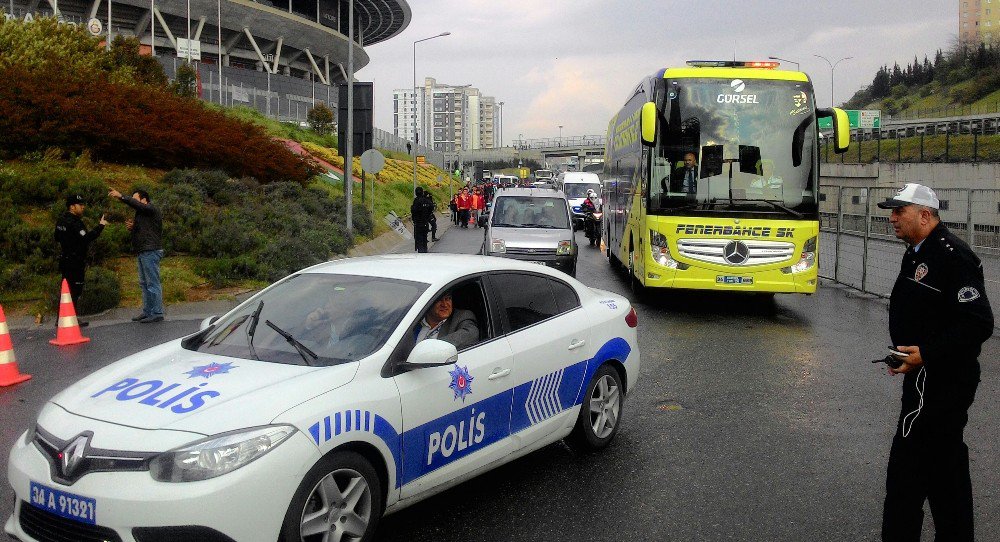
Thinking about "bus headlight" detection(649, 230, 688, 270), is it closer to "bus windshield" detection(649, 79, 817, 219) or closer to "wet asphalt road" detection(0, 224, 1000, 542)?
"bus windshield" detection(649, 79, 817, 219)

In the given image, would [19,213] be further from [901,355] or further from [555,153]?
[555,153]

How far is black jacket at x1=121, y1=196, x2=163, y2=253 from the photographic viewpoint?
11852mm

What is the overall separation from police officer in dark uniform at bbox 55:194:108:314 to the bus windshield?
26.2ft

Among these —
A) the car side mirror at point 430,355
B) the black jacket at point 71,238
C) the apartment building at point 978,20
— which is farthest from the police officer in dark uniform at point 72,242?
the apartment building at point 978,20

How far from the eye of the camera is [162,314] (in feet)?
40.3

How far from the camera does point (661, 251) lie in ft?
43.1

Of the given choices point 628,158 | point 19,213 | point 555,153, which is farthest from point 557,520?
point 555,153

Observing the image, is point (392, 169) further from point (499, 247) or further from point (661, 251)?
point (661, 251)

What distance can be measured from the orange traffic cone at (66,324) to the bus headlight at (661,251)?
7.90m

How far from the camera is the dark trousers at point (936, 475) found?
4043 mm

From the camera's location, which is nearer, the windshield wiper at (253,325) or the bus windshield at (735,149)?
the windshield wiper at (253,325)

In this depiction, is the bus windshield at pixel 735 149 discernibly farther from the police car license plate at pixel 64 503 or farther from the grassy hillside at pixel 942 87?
the grassy hillside at pixel 942 87

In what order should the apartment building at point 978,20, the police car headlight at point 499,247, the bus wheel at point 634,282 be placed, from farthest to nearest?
1. the apartment building at point 978,20
2. the police car headlight at point 499,247
3. the bus wheel at point 634,282

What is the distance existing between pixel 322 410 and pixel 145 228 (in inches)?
351
